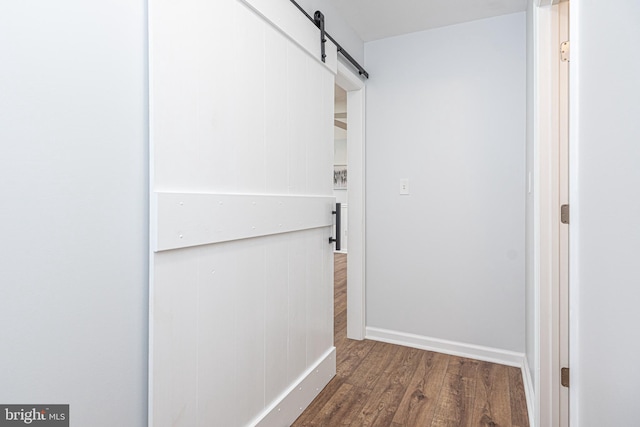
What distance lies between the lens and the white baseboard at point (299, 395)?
158 centimetres

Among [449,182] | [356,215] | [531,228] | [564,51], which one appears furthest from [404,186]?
[564,51]

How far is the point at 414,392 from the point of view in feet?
6.63

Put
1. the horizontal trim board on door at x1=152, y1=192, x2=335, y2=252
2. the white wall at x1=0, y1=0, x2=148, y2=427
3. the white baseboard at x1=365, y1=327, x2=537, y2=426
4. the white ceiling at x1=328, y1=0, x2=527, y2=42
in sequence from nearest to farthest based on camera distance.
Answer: the white wall at x1=0, y1=0, x2=148, y2=427, the horizontal trim board on door at x1=152, y1=192, x2=335, y2=252, the white ceiling at x1=328, y1=0, x2=527, y2=42, the white baseboard at x1=365, y1=327, x2=537, y2=426

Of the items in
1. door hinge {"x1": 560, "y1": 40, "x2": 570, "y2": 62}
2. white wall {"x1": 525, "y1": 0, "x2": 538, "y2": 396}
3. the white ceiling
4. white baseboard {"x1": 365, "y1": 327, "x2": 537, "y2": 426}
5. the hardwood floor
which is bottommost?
the hardwood floor

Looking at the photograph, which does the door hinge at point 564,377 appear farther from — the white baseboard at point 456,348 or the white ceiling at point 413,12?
the white ceiling at point 413,12

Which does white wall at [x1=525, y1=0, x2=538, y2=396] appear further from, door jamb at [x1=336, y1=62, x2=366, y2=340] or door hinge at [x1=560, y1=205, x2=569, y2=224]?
door jamb at [x1=336, y1=62, x2=366, y2=340]

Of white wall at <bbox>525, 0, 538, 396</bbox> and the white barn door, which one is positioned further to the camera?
white wall at <bbox>525, 0, 538, 396</bbox>

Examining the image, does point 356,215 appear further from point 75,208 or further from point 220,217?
point 75,208

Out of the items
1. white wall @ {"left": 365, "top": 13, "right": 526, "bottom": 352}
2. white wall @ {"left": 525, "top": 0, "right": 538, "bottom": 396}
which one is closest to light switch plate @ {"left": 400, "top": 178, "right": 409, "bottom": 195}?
white wall @ {"left": 365, "top": 13, "right": 526, "bottom": 352}

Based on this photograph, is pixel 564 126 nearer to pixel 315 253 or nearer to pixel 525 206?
pixel 525 206

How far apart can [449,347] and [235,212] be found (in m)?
2.05

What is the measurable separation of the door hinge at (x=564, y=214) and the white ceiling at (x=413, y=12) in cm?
150

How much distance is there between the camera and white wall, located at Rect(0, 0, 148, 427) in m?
0.75

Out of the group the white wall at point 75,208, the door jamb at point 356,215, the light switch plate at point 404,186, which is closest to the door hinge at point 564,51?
the light switch plate at point 404,186
